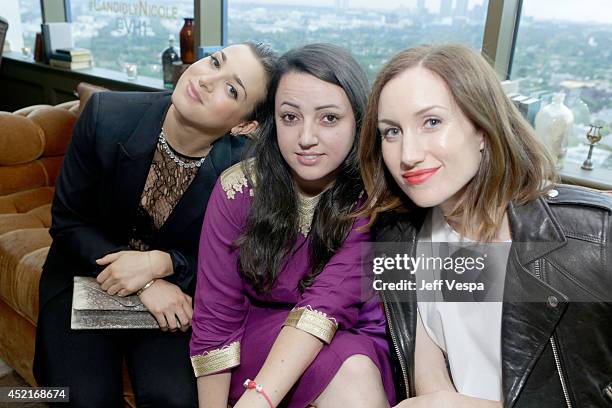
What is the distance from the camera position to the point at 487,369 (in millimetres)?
1221

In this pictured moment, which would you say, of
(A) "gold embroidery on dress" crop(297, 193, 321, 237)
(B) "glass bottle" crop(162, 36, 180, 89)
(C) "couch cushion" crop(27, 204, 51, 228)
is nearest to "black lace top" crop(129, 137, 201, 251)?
(A) "gold embroidery on dress" crop(297, 193, 321, 237)

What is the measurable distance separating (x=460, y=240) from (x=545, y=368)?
1.01 feet

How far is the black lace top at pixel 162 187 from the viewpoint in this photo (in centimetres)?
166

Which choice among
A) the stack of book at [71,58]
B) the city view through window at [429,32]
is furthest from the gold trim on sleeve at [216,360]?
the stack of book at [71,58]

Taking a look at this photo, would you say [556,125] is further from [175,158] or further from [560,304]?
[175,158]

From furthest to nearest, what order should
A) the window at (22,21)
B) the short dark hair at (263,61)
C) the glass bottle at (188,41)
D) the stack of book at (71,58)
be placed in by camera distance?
the window at (22,21), the stack of book at (71,58), the glass bottle at (188,41), the short dark hair at (263,61)

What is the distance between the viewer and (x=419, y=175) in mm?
1092

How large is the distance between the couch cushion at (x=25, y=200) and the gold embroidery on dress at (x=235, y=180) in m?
1.37

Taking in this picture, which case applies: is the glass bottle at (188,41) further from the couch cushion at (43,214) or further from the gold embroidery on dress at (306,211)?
the gold embroidery on dress at (306,211)

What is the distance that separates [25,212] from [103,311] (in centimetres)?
113

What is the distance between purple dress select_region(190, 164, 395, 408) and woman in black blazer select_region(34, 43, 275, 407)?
184 mm

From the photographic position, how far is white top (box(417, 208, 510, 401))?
1.19 m

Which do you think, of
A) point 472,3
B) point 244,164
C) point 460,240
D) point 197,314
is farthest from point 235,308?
point 472,3
